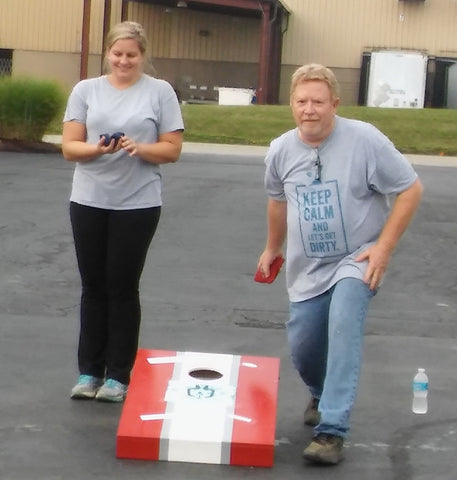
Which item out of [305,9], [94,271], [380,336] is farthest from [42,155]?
[305,9]

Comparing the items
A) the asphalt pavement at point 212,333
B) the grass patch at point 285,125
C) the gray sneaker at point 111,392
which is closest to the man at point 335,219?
the asphalt pavement at point 212,333

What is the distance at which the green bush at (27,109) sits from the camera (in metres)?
21.3

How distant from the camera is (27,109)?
21.3 meters

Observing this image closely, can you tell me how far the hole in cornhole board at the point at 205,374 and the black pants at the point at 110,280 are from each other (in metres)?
0.62

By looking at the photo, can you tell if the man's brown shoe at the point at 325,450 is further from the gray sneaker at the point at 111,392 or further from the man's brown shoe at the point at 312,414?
the gray sneaker at the point at 111,392

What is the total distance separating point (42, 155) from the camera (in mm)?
20203

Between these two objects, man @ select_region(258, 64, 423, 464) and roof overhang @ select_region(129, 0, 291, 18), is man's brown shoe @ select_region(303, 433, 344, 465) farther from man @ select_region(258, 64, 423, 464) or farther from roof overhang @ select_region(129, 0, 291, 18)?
roof overhang @ select_region(129, 0, 291, 18)

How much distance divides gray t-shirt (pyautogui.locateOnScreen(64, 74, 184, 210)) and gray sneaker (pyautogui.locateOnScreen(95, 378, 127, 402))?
89cm

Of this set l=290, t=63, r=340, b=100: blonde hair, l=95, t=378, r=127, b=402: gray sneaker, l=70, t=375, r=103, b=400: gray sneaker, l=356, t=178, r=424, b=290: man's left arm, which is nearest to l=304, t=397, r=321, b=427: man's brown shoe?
l=356, t=178, r=424, b=290: man's left arm

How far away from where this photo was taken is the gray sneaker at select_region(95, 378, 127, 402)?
5.95m

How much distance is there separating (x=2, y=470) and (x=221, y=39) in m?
36.8

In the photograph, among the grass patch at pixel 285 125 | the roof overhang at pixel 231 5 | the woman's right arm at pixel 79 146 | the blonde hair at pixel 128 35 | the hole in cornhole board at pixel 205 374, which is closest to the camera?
the hole in cornhole board at pixel 205 374

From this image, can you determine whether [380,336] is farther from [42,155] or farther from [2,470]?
[42,155]

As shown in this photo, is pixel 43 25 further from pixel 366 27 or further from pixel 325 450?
pixel 325 450
